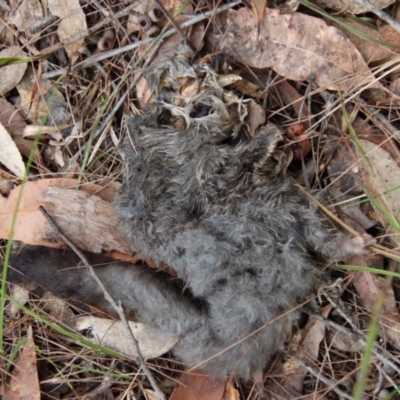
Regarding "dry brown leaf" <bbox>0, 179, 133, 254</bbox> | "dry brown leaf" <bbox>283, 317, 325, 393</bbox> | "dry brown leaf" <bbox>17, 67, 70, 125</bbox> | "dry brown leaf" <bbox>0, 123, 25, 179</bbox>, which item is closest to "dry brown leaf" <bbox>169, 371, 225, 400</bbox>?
"dry brown leaf" <bbox>283, 317, 325, 393</bbox>

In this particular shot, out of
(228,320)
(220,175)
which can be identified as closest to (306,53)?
(220,175)

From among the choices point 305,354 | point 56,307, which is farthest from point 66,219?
point 305,354

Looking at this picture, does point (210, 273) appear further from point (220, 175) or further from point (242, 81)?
point (242, 81)

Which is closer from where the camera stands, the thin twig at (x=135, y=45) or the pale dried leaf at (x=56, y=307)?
the thin twig at (x=135, y=45)

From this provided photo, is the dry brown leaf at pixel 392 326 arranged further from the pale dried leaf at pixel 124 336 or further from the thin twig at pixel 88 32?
the thin twig at pixel 88 32

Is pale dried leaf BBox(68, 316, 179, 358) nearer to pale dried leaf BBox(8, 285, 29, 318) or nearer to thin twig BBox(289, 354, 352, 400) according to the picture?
pale dried leaf BBox(8, 285, 29, 318)

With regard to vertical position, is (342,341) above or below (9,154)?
below

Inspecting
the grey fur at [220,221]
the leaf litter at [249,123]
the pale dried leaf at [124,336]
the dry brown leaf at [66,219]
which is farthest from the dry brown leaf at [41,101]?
the pale dried leaf at [124,336]

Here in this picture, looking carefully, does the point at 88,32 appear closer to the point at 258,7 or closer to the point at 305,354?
the point at 258,7
